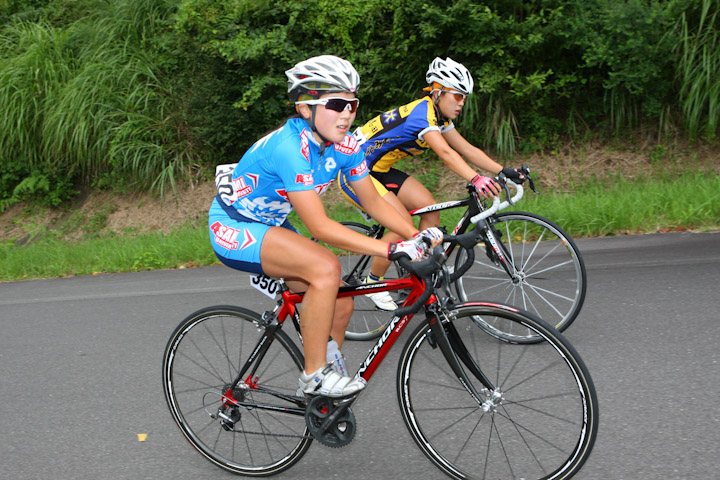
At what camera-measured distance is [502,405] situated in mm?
3096

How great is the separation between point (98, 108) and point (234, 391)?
365 inches

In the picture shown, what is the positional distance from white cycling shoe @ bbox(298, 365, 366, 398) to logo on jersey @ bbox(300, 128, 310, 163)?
0.96 meters

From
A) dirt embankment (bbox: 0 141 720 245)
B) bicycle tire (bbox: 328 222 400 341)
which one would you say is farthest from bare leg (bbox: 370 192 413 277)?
dirt embankment (bbox: 0 141 720 245)

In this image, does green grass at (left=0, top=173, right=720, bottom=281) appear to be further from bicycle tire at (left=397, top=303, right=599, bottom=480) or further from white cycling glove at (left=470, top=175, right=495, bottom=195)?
bicycle tire at (left=397, top=303, right=599, bottom=480)

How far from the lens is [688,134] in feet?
32.0

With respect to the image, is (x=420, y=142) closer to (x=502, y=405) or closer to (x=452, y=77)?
(x=452, y=77)

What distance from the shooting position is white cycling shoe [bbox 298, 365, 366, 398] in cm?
301

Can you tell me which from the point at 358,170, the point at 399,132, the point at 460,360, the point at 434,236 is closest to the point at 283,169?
the point at 358,170

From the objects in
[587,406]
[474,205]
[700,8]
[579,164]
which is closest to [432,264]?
[587,406]

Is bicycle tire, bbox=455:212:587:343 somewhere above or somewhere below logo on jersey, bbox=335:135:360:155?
below

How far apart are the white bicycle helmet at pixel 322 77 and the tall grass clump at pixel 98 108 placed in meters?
8.29

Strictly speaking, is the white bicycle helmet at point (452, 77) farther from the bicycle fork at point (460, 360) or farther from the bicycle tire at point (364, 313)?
the bicycle fork at point (460, 360)

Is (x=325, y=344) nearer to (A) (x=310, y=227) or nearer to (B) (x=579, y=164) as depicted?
(A) (x=310, y=227)

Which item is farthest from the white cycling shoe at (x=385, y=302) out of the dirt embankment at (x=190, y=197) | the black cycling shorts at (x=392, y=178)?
the dirt embankment at (x=190, y=197)
